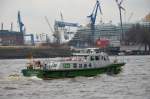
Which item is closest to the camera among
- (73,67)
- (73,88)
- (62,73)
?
(73,88)

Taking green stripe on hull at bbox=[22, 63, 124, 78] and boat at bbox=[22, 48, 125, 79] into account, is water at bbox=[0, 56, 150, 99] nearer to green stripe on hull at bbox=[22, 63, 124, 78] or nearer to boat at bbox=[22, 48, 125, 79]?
green stripe on hull at bbox=[22, 63, 124, 78]

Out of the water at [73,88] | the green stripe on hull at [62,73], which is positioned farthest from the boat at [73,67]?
the water at [73,88]

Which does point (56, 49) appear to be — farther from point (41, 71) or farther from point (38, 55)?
point (41, 71)

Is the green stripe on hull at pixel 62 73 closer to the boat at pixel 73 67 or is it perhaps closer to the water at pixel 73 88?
the boat at pixel 73 67

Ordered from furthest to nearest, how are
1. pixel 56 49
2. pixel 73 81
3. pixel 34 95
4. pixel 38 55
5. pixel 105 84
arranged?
pixel 56 49 → pixel 38 55 → pixel 73 81 → pixel 105 84 → pixel 34 95

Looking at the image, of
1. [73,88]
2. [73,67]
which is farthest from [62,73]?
[73,88]

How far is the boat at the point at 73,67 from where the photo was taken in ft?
189

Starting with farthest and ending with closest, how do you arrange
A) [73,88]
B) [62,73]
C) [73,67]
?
[73,67], [62,73], [73,88]

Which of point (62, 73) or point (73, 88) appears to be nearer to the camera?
point (73, 88)

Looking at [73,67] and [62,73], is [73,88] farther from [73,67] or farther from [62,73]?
[73,67]

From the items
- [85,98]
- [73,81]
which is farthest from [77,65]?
[85,98]

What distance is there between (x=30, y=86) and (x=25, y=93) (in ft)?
20.6

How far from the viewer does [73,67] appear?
5838 centimetres

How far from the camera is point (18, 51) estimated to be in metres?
179
